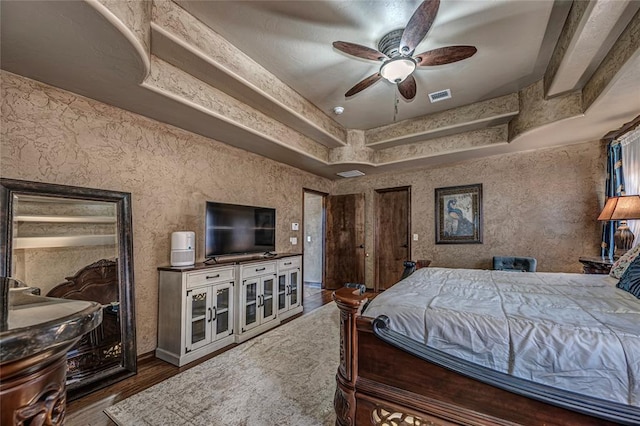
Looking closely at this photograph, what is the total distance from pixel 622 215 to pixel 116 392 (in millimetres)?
5184

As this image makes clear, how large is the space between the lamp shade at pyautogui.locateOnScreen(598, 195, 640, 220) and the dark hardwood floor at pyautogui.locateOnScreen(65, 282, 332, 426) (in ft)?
14.9

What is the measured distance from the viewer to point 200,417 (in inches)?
71.3

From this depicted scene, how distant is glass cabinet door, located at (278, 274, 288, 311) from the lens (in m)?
3.85

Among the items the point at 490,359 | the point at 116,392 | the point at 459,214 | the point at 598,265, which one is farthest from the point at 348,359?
the point at 459,214

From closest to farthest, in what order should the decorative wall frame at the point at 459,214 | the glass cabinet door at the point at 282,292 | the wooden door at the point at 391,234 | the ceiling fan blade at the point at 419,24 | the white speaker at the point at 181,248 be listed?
1. the ceiling fan blade at the point at 419,24
2. the white speaker at the point at 181,248
3. the glass cabinet door at the point at 282,292
4. the decorative wall frame at the point at 459,214
5. the wooden door at the point at 391,234

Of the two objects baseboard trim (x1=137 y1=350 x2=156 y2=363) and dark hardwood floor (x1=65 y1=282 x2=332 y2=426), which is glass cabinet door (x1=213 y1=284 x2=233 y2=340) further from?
baseboard trim (x1=137 y1=350 x2=156 y2=363)

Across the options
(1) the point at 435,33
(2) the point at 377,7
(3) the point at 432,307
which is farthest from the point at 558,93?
(3) the point at 432,307

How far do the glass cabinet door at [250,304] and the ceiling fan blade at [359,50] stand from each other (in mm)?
2738

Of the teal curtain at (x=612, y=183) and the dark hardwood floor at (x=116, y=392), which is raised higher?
the teal curtain at (x=612, y=183)

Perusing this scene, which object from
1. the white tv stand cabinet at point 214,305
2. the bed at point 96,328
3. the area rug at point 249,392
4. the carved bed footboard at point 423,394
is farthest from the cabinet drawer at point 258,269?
the carved bed footboard at point 423,394

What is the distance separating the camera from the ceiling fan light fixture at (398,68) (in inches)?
90.5

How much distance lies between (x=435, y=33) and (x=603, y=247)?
3604 millimetres

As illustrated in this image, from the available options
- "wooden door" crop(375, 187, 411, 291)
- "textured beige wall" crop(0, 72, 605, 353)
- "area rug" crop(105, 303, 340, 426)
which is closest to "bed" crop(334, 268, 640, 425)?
"area rug" crop(105, 303, 340, 426)

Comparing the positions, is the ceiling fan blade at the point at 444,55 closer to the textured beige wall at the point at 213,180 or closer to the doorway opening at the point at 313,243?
the textured beige wall at the point at 213,180
